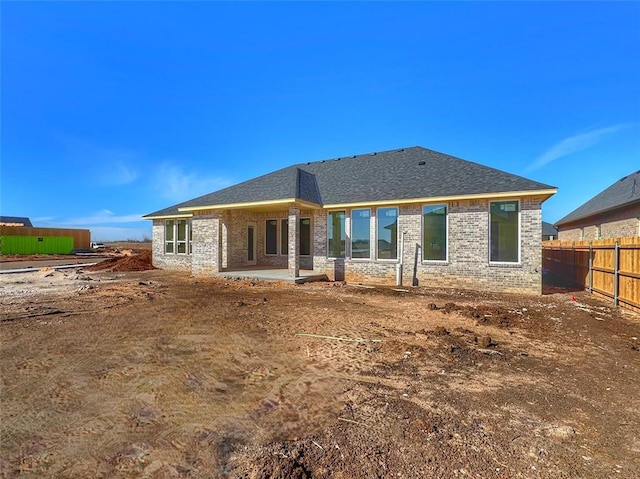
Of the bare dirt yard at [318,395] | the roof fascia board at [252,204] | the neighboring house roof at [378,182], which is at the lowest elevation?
the bare dirt yard at [318,395]

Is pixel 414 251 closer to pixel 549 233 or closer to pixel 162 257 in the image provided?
pixel 162 257

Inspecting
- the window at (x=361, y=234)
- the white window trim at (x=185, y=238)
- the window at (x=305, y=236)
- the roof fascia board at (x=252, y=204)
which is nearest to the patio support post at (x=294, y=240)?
the roof fascia board at (x=252, y=204)

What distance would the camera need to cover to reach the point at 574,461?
2.56 metres

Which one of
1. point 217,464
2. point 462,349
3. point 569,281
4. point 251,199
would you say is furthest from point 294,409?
point 569,281

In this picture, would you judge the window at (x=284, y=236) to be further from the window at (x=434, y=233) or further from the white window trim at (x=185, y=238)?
the window at (x=434, y=233)

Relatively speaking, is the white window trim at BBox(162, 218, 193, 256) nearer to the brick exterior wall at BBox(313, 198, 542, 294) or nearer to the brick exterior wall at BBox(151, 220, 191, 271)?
the brick exterior wall at BBox(151, 220, 191, 271)

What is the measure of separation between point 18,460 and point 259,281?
34.7ft

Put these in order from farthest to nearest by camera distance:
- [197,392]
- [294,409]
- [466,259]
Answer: [466,259] < [197,392] < [294,409]

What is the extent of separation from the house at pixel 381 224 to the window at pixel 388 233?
0.13 feet

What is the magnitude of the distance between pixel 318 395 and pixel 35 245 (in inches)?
1549

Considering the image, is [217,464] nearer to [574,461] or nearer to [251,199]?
[574,461]

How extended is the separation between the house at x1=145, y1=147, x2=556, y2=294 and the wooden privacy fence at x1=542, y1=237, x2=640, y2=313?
1764mm

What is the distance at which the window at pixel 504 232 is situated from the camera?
10852 mm

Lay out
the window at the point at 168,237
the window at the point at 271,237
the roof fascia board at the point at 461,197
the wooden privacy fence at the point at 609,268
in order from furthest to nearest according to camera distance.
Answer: the window at the point at 168,237, the window at the point at 271,237, the roof fascia board at the point at 461,197, the wooden privacy fence at the point at 609,268
